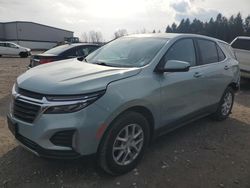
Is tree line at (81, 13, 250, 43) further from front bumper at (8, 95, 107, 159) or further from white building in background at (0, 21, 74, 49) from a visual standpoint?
front bumper at (8, 95, 107, 159)

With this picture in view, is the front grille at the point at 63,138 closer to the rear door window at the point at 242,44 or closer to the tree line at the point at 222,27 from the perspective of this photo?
the rear door window at the point at 242,44

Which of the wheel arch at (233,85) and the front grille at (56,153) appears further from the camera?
the wheel arch at (233,85)

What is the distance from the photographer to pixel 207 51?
4.98 meters

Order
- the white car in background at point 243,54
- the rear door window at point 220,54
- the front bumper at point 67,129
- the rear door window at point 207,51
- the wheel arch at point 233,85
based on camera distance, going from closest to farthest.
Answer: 1. the front bumper at point 67,129
2. the rear door window at point 207,51
3. the rear door window at point 220,54
4. the wheel arch at point 233,85
5. the white car in background at point 243,54

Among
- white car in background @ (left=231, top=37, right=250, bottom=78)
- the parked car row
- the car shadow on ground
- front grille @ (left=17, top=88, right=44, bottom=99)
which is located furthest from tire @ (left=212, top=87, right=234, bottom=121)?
white car in background @ (left=231, top=37, right=250, bottom=78)

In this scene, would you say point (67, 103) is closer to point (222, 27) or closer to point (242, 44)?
point (242, 44)

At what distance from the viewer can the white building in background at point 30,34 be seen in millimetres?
57562

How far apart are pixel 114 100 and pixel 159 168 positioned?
1275mm

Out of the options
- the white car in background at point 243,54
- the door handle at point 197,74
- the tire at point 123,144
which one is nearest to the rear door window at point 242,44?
the white car in background at point 243,54

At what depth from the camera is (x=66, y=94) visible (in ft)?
9.28

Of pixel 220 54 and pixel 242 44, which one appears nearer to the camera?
pixel 220 54

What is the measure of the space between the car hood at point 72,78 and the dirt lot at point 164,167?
814mm

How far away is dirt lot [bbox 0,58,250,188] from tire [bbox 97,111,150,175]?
133 millimetres

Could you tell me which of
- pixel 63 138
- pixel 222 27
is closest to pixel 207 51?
pixel 63 138
